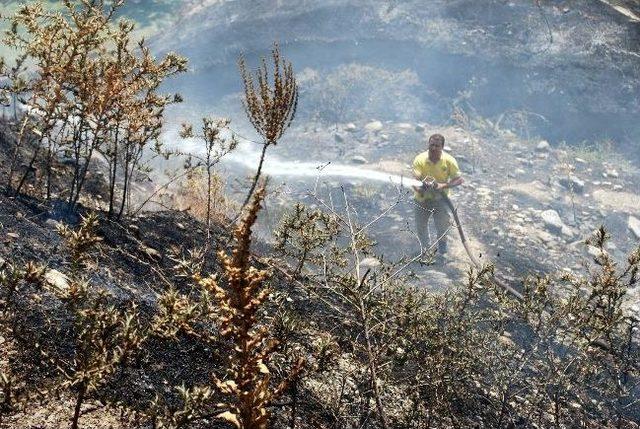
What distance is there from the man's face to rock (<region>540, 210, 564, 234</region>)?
2.54m

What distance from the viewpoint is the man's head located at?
595cm

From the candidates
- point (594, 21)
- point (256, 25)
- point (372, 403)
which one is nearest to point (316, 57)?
point (256, 25)

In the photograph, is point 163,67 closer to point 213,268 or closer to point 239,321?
point 213,268

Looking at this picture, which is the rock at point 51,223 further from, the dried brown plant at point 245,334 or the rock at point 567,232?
the rock at point 567,232

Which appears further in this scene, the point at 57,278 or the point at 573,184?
the point at 573,184

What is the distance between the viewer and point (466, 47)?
11.9 meters

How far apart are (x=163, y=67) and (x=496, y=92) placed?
1022 cm

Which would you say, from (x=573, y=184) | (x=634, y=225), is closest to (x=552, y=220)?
(x=634, y=225)

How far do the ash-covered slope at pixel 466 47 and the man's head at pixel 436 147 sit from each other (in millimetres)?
5749

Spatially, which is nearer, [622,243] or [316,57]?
[622,243]

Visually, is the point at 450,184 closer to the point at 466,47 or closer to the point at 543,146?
the point at 543,146

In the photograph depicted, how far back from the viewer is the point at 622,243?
7.07 meters

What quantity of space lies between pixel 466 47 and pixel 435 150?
23.9 feet

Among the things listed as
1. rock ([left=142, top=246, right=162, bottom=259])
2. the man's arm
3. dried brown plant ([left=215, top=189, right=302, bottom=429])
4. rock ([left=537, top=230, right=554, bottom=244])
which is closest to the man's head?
the man's arm
